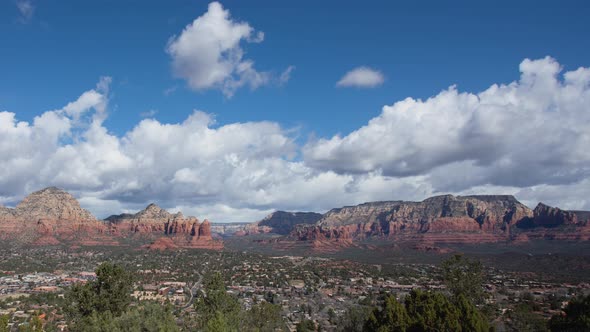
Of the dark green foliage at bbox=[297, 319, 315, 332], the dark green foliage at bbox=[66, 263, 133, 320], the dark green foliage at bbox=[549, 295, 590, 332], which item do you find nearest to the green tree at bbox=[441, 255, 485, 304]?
the dark green foliage at bbox=[549, 295, 590, 332]

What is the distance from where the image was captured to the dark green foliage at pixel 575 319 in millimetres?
41281

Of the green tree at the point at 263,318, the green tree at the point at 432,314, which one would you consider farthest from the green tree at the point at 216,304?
the green tree at the point at 432,314

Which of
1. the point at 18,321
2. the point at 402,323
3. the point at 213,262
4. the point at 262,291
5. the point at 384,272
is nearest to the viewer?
the point at 402,323

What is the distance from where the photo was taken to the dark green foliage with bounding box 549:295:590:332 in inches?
1625

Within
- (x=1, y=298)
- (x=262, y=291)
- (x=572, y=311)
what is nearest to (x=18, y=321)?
(x=1, y=298)

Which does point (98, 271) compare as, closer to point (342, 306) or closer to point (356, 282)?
point (342, 306)

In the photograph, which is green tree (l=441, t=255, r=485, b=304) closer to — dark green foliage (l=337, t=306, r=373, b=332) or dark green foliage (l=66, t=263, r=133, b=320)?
dark green foliage (l=337, t=306, r=373, b=332)

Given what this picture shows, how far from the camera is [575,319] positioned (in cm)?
4356

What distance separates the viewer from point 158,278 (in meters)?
Answer: 138

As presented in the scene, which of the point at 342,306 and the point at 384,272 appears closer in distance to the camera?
the point at 342,306

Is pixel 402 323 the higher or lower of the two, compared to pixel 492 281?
higher

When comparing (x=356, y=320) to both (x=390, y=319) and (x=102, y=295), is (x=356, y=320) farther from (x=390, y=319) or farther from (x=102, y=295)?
(x=102, y=295)

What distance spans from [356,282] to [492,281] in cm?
4170

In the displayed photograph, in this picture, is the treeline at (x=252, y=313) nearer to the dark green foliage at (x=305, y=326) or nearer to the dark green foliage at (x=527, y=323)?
the dark green foliage at (x=527, y=323)
